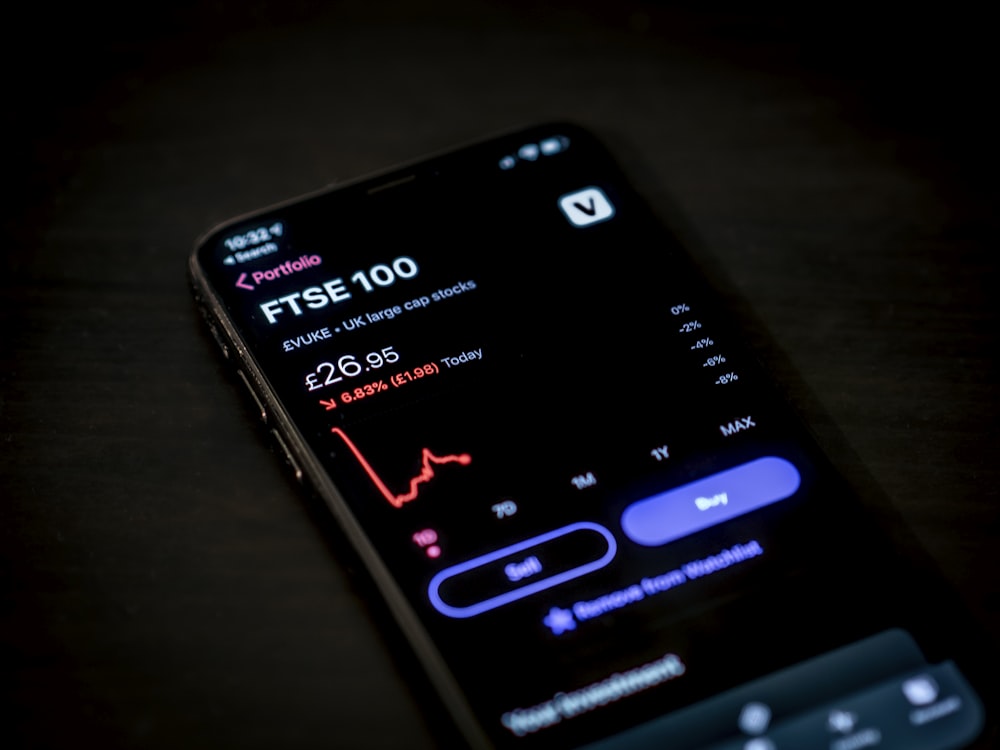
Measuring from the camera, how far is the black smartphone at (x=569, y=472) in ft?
1.32

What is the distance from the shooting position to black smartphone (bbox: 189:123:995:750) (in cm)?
40

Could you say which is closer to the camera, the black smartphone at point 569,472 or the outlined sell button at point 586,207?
the black smartphone at point 569,472

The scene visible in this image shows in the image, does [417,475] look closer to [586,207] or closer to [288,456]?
[288,456]

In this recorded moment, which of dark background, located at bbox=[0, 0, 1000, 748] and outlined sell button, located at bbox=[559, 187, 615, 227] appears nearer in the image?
dark background, located at bbox=[0, 0, 1000, 748]

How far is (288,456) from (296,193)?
17 centimetres

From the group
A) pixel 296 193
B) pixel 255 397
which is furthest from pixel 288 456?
pixel 296 193

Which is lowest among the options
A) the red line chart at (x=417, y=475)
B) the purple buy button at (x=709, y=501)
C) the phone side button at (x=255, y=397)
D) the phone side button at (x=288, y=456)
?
the purple buy button at (x=709, y=501)

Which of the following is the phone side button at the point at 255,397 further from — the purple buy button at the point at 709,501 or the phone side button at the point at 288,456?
the purple buy button at the point at 709,501

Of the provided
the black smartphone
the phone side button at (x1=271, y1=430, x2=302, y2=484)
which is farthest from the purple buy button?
the phone side button at (x1=271, y1=430, x2=302, y2=484)

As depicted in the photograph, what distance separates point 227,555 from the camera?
1.45 feet

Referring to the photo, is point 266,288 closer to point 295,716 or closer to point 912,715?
point 295,716

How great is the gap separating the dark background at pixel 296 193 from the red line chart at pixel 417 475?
0.03 meters

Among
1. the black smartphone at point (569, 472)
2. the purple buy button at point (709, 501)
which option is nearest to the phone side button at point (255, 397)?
the black smartphone at point (569, 472)

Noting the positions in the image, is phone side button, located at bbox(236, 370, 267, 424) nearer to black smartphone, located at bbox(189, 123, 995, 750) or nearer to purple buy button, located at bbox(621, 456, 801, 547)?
black smartphone, located at bbox(189, 123, 995, 750)
